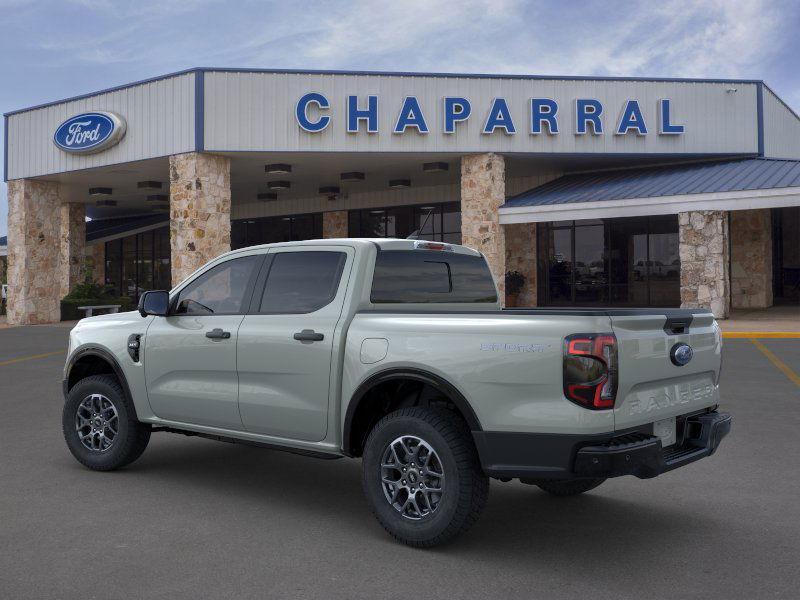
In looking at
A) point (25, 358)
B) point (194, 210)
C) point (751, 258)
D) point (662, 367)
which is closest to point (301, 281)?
point (662, 367)

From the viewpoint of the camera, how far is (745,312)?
26297 millimetres

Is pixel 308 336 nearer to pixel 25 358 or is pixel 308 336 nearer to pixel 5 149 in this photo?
pixel 25 358

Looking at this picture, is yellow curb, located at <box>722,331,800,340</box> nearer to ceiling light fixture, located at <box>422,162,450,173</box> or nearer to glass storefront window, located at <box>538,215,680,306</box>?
glass storefront window, located at <box>538,215,680,306</box>

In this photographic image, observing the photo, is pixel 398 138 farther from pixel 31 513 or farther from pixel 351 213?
pixel 31 513

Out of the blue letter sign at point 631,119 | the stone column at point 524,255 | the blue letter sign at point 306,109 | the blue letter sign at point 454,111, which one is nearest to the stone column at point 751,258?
the blue letter sign at point 631,119

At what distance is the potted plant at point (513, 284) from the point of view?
28.6 m

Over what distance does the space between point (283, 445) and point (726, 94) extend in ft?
76.1

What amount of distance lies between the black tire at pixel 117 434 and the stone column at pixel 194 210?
16170mm

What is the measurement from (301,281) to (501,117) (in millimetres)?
18973

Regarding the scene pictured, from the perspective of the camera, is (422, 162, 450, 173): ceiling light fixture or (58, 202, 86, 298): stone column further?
(58, 202, 86, 298): stone column

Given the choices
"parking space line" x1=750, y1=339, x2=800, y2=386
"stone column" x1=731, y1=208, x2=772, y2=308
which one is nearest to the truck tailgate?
"parking space line" x1=750, y1=339, x2=800, y2=386

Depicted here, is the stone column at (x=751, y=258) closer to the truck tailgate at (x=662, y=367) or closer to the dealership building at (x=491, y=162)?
the dealership building at (x=491, y=162)

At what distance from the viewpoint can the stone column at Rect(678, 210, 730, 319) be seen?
21.5m

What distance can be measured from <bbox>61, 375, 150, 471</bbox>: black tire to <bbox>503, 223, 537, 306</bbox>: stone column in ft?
75.8
